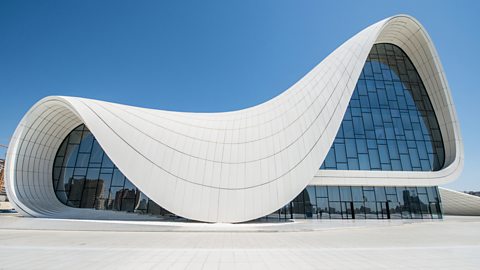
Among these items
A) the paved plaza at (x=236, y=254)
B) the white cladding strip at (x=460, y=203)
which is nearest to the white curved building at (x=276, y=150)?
the paved plaza at (x=236, y=254)

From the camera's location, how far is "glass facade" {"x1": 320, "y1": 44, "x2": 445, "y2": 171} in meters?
23.3

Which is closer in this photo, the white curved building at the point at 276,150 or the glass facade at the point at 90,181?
the white curved building at the point at 276,150

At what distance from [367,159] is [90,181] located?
25.9 m

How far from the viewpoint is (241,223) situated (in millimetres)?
16094

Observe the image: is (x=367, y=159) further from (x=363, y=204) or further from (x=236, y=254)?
(x=236, y=254)

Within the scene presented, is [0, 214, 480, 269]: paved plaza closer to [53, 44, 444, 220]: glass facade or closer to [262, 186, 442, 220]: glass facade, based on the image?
[53, 44, 444, 220]: glass facade

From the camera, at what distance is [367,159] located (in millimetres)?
23250

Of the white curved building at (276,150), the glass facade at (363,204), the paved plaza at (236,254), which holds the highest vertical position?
the white curved building at (276,150)

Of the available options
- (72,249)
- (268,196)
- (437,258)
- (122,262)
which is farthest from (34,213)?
(437,258)

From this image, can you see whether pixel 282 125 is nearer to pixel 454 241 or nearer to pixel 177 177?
pixel 177 177

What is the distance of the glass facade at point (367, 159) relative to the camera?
20219 mm

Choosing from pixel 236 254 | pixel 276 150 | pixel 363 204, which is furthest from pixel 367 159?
pixel 236 254

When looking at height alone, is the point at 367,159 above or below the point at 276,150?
above

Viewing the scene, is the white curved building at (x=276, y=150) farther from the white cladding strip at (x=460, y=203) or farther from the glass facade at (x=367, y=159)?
the white cladding strip at (x=460, y=203)
